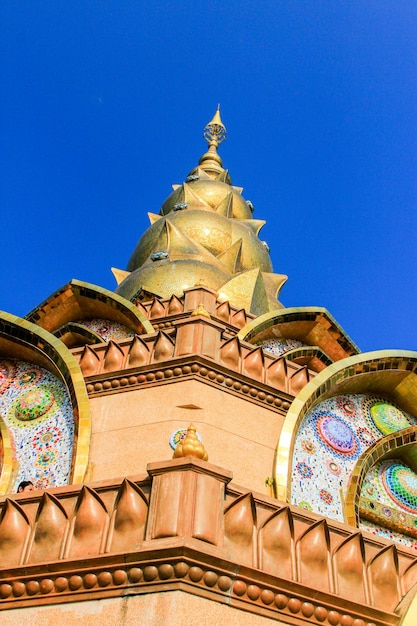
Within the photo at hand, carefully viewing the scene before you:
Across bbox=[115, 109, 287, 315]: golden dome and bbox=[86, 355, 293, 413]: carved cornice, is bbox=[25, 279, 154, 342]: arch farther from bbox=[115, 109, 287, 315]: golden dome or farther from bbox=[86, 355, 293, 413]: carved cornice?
bbox=[86, 355, 293, 413]: carved cornice

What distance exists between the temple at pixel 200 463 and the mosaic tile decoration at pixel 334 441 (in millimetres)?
23

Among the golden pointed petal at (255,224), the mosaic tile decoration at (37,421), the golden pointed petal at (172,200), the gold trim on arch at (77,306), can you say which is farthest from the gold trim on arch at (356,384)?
the golden pointed petal at (172,200)

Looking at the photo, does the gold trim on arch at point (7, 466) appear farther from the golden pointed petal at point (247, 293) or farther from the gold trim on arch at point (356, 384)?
the golden pointed petal at point (247, 293)

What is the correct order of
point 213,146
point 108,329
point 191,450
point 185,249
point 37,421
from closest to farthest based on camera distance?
1. point 191,450
2. point 37,421
3. point 108,329
4. point 185,249
5. point 213,146

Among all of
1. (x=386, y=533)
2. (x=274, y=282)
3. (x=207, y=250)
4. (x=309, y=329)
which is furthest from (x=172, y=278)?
(x=386, y=533)

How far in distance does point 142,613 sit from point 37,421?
→ 402 cm

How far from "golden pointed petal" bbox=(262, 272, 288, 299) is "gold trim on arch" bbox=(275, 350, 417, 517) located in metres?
6.61

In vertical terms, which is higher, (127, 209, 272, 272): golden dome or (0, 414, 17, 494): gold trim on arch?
(127, 209, 272, 272): golden dome

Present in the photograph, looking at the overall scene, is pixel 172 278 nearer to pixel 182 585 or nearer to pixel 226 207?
pixel 226 207

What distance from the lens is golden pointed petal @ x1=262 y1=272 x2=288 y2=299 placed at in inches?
639

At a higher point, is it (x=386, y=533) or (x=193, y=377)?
(x=193, y=377)

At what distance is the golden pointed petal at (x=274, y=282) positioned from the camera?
16234mm

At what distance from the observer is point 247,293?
13609 mm

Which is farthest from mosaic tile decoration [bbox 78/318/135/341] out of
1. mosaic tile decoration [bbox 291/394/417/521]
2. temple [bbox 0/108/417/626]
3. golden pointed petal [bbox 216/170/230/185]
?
golden pointed petal [bbox 216/170/230/185]
